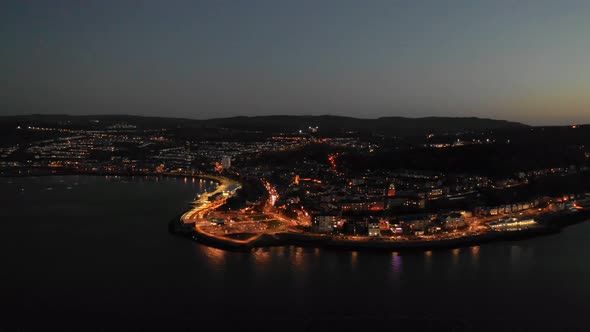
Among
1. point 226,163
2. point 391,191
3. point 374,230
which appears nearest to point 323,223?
point 374,230

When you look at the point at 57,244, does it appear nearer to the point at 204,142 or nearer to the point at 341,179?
the point at 341,179

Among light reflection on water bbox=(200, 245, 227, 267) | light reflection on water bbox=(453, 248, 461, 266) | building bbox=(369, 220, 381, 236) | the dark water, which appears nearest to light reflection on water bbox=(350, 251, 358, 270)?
the dark water

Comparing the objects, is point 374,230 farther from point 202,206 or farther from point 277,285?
point 202,206

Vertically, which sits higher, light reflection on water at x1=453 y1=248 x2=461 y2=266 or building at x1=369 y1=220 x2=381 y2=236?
building at x1=369 y1=220 x2=381 y2=236

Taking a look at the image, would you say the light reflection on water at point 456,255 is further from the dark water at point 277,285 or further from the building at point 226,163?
the building at point 226,163

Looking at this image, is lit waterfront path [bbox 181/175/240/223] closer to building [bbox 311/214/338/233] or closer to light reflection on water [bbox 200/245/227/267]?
light reflection on water [bbox 200/245/227/267]

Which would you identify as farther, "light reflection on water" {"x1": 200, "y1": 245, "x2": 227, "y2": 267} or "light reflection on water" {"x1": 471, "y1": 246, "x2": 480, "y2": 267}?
"light reflection on water" {"x1": 471, "y1": 246, "x2": 480, "y2": 267}

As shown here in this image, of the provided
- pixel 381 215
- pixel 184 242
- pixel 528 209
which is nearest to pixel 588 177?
pixel 528 209

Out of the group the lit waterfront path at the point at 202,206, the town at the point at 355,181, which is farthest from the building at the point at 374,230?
the lit waterfront path at the point at 202,206
